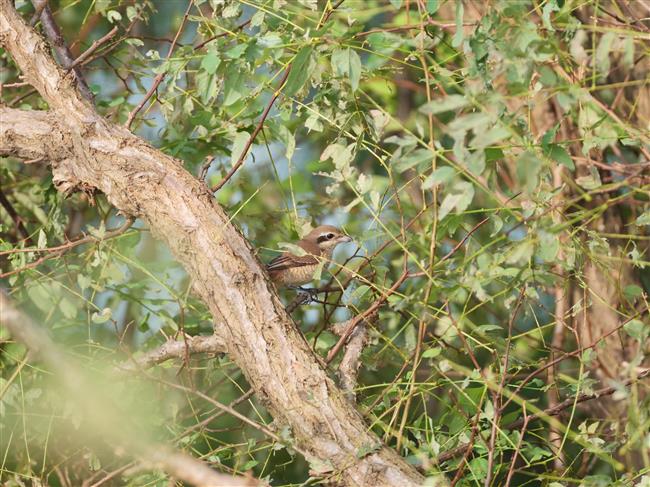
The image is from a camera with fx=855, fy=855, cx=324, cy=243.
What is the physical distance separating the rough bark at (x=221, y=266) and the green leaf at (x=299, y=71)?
2.04ft

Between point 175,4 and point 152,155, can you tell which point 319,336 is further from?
point 175,4

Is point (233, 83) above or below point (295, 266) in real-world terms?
above

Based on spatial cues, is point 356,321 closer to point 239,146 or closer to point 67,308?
point 239,146

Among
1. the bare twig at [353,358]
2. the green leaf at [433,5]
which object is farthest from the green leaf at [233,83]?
the bare twig at [353,358]

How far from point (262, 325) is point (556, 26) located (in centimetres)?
141

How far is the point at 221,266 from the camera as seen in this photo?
3061mm

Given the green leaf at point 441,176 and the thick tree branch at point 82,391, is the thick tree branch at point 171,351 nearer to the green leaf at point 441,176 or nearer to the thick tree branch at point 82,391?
the green leaf at point 441,176

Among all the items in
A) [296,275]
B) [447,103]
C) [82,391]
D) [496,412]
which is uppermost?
[447,103]

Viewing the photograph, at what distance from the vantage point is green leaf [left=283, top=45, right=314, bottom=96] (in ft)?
8.91

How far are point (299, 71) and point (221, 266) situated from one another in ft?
2.49

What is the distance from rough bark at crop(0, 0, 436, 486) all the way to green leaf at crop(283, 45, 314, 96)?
0.62m

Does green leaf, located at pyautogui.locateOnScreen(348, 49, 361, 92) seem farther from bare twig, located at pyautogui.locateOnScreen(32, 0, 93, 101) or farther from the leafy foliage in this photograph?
bare twig, located at pyautogui.locateOnScreen(32, 0, 93, 101)

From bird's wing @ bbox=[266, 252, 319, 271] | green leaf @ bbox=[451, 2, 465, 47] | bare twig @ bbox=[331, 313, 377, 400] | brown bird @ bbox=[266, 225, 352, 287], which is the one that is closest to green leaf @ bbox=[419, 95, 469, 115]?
green leaf @ bbox=[451, 2, 465, 47]

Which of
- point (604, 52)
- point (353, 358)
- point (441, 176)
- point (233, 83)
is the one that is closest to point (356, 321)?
point (353, 358)
